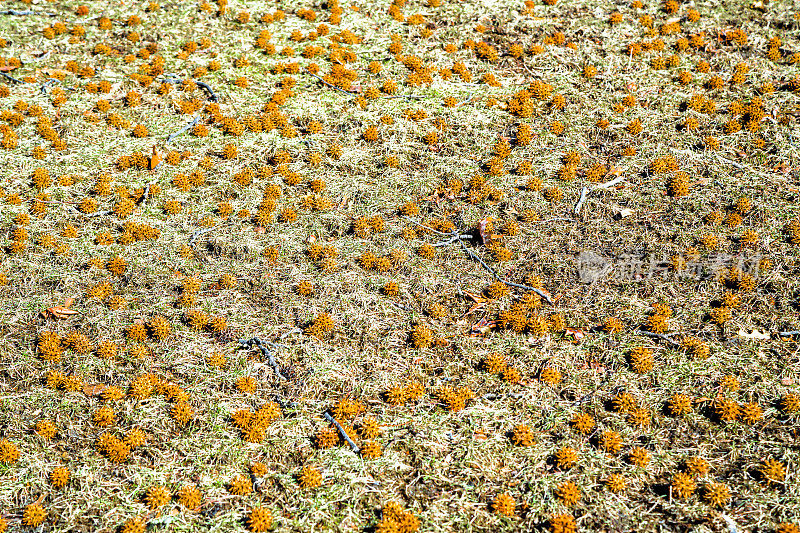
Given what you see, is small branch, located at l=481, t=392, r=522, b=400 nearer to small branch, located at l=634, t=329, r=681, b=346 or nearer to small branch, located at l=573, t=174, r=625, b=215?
small branch, located at l=634, t=329, r=681, b=346

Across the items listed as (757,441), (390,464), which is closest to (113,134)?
(390,464)

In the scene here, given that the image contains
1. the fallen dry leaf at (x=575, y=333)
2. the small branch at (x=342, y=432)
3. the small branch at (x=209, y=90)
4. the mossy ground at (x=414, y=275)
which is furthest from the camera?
the small branch at (x=209, y=90)

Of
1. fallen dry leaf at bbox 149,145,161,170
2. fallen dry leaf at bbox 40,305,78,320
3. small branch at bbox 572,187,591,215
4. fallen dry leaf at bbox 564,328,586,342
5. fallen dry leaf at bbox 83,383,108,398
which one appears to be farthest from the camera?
fallen dry leaf at bbox 149,145,161,170

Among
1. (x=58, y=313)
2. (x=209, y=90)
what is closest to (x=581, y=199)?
(x=209, y=90)

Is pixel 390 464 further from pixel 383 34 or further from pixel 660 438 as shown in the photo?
pixel 383 34

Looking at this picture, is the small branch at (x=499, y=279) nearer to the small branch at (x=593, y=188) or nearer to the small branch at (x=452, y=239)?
the small branch at (x=452, y=239)

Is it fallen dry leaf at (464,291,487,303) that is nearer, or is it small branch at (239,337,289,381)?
small branch at (239,337,289,381)

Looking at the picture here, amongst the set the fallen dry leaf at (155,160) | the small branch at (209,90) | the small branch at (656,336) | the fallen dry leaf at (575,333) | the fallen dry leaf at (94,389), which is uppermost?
the small branch at (209,90)

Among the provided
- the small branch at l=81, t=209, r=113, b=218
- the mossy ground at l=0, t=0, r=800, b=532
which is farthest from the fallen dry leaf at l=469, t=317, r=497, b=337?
the small branch at l=81, t=209, r=113, b=218

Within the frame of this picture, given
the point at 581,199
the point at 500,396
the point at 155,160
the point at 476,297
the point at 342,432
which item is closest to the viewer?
the point at 342,432

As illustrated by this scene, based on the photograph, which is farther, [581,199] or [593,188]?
[593,188]

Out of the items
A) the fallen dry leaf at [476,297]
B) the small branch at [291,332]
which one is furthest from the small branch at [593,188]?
the small branch at [291,332]

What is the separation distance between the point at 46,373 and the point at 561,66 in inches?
250

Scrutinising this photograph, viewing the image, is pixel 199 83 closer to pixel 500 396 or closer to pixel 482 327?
pixel 482 327
